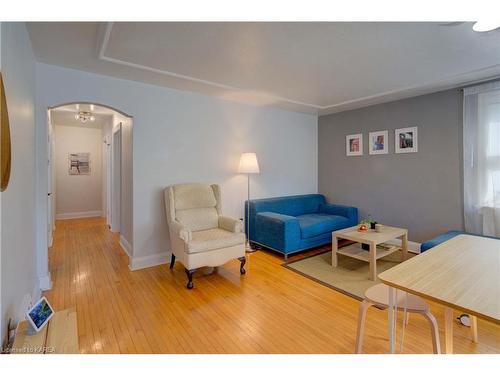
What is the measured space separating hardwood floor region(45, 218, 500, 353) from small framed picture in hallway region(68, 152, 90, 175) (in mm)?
4070

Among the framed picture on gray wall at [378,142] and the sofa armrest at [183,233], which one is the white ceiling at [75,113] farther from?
the framed picture on gray wall at [378,142]

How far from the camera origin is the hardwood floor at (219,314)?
1.75 metres

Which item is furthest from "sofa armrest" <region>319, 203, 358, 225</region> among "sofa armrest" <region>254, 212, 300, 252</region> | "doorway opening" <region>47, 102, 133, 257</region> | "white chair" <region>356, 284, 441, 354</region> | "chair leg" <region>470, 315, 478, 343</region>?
"doorway opening" <region>47, 102, 133, 257</region>

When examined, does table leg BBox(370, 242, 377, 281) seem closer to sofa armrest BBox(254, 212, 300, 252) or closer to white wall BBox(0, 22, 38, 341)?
sofa armrest BBox(254, 212, 300, 252)

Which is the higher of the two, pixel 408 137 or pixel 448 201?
pixel 408 137

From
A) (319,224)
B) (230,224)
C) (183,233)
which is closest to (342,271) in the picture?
(319,224)

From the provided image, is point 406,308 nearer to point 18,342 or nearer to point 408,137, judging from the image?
point 18,342

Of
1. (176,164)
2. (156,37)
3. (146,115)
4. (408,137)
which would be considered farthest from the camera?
(408,137)

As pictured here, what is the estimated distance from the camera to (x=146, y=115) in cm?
312

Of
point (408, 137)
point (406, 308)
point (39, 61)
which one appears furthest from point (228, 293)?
point (408, 137)

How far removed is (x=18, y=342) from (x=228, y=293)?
163 cm

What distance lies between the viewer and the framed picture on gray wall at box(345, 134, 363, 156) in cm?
437

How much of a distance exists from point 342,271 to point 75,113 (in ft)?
18.6
